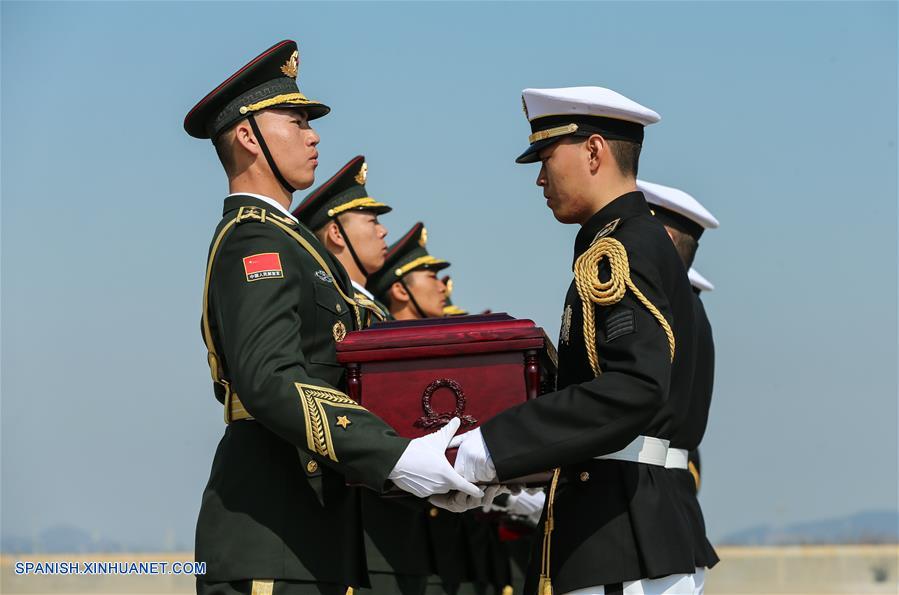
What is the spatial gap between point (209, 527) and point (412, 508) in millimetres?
1715

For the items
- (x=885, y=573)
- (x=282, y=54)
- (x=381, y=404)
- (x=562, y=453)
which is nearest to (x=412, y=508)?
(x=381, y=404)

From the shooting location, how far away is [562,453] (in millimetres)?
5348

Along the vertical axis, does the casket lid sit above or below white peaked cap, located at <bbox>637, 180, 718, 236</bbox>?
below

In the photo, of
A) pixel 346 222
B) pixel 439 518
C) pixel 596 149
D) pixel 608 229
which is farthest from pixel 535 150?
pixel 346 222

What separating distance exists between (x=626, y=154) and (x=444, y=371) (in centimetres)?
129

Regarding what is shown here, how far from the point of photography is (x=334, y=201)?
998 cm

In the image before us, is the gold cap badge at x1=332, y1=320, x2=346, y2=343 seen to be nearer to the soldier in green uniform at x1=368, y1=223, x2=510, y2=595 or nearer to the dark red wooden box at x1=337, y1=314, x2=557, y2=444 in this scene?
the dark red wooden box at x1=337, y1=314, x2=557, y2=444

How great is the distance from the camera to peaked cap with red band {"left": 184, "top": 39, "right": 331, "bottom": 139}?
253 inches

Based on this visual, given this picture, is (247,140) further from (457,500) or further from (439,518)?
(439,518)

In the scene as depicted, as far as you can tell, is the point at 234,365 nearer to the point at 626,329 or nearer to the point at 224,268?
the point at 224,268

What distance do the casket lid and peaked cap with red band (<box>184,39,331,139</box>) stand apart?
135cm

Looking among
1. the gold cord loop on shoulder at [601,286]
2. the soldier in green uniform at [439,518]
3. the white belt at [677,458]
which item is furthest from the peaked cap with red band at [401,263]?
the gold cord loop on shoulder at [601,286]

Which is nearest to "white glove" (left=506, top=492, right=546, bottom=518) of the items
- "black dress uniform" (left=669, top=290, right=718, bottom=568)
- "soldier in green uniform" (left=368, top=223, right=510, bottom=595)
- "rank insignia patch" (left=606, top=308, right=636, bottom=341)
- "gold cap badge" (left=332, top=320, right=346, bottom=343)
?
"soldier in green uniform" (left=368, top=223, right=510, bottom=595)

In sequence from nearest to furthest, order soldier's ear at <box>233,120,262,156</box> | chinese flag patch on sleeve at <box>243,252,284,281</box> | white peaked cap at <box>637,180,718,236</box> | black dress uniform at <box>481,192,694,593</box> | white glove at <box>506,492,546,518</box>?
black dress uniform at <box>481,192,694,593</box>, chinese flag patch on sleeve at <box>243,252,284,281</box>, soldier's ear at <box>233,120,262,156</box>, white peaked cap at <box>637,180,718,236</box>, white glove at <box>506,492,546,518</box>
